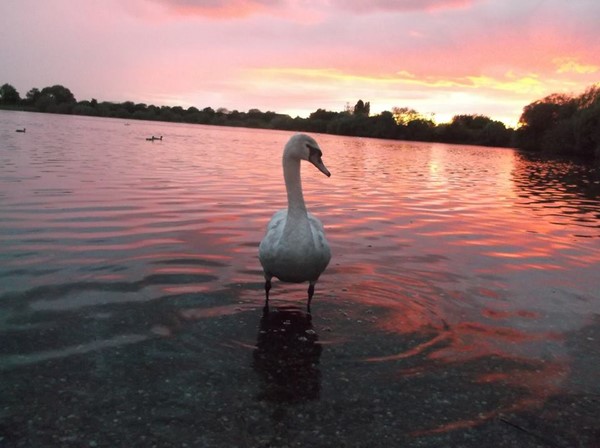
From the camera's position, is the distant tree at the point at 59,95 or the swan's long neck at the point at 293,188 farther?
the distant tree at the point at 59,95

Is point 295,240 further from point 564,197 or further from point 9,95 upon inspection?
point 9,95

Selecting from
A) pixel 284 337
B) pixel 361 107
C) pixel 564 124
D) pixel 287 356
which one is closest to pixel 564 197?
pixel 284 337

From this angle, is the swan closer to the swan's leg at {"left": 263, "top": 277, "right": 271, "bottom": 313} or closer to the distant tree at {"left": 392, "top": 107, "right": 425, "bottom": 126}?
the swan's leg at {"left": 263, "top": 277, "right": 271, "bottom": 313}

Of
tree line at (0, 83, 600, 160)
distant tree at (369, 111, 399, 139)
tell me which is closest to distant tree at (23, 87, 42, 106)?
tree line at (0, 83, 600, 160)

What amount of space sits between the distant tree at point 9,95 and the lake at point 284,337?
185m

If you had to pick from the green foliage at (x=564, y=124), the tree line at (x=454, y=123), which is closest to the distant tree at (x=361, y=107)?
the tree line at (x=454, y=123)

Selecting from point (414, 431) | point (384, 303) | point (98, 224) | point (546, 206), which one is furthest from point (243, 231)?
point (546, 206)

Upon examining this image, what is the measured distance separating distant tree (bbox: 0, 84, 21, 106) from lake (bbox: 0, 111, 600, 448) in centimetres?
18520

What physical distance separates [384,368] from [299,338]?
1150 millimetres

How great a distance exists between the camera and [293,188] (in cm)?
712

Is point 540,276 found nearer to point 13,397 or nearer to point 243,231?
point 243,231

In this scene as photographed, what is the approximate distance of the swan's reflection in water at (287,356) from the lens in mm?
5047

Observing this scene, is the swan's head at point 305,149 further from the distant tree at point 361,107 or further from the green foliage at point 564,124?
the distant tree at point 361,107

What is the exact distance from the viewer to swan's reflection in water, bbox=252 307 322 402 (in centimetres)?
505
